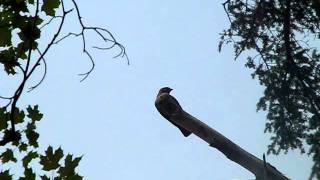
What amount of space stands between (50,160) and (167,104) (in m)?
4.86

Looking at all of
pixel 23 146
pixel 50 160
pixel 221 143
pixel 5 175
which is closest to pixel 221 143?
pixel 221 143

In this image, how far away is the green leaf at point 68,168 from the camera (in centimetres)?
210

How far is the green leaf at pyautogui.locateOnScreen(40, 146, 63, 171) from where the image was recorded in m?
2.08

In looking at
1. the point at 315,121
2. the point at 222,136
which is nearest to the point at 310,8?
the point at 315,121

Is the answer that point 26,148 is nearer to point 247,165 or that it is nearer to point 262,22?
point 247,165

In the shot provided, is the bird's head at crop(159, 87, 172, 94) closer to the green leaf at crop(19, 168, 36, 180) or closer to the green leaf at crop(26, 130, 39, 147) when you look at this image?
the green leaf at crop(26, 130, 39, 147)

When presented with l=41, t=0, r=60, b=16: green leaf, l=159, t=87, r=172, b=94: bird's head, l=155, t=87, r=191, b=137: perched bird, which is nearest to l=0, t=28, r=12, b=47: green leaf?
l=41, t=0, r=60, b=16: green leaf

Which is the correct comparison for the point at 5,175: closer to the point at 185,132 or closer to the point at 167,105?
the point at 167,105

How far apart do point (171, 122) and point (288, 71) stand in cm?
380

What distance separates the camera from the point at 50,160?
210 centimetres

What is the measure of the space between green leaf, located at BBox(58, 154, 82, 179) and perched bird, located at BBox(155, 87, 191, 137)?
15.7ft

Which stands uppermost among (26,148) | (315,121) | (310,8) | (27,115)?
(310,8)

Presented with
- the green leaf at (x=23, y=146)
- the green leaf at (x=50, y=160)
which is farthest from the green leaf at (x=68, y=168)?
the green leaf at (x=23, y=146)

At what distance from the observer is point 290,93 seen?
1012 centimetres
